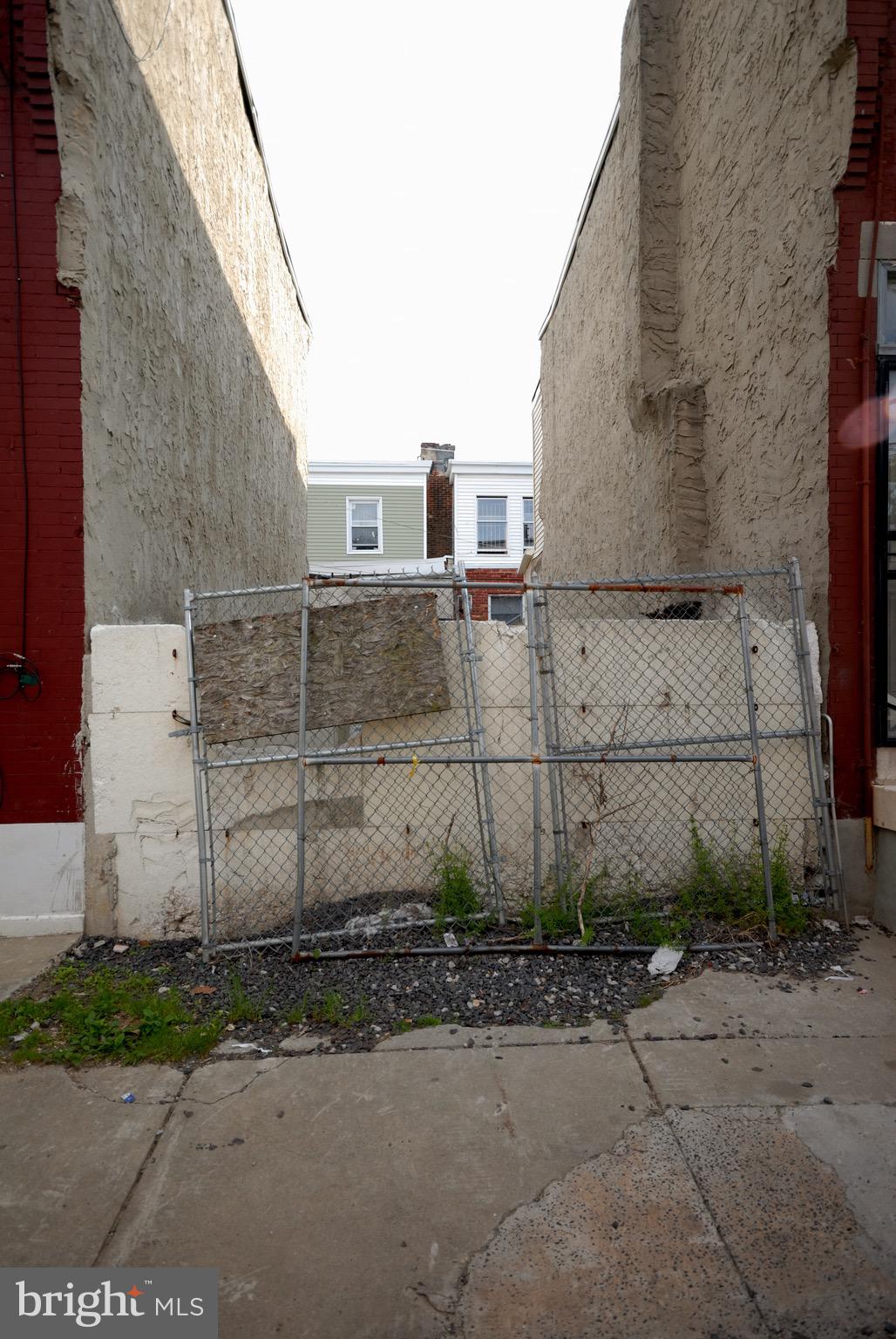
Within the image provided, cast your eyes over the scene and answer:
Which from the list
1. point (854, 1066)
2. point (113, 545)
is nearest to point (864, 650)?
point (854, 1066)

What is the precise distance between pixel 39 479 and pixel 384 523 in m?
18.3

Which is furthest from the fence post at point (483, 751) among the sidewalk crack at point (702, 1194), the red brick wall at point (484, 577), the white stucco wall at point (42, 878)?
the red brick wall at point (484, 577)

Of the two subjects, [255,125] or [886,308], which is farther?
[255,125]

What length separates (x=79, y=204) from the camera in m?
4.48

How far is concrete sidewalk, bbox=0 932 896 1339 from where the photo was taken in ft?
6.81

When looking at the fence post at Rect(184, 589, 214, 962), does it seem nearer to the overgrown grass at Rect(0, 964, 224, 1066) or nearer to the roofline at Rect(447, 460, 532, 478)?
the overgrown grass at Rect(0, 964, 224, 1066)

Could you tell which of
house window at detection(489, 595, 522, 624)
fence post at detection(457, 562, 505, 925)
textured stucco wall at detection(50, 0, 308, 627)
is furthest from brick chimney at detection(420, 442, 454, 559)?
fence post at detection(457, 562, 505, 925)

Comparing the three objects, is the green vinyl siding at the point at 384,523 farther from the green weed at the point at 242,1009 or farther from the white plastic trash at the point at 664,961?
the green weed at the point at 242,1009

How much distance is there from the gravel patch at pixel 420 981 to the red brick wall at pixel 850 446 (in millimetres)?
1227

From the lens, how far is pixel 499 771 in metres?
4.67

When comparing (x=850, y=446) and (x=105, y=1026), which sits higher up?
(x=850, y=446)

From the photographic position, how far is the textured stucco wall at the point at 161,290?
455 cm

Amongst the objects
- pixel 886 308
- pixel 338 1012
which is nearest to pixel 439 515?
pixel 886 308

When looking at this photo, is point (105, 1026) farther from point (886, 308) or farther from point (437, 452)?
point (437, 452)
